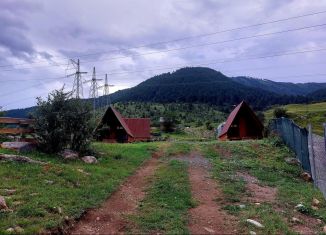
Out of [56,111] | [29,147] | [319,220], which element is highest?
[56,111]

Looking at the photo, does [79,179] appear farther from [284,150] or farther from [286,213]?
[284,150]

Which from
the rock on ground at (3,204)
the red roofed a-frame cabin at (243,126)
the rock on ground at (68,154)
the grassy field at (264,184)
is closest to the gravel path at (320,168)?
the grassy field at (264,184)

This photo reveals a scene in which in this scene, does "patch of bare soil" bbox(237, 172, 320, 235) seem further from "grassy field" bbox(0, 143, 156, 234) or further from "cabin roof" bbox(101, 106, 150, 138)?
"cabin roof" bbox(101, 106, 150, 138)

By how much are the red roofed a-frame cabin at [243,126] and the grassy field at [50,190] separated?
29233mm

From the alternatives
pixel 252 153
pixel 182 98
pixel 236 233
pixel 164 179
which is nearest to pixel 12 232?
pixel 236 233

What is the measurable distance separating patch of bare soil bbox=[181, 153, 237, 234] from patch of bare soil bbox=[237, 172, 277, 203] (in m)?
1.01

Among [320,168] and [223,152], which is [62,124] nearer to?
[223,152]

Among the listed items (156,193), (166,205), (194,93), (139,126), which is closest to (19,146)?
(156,193)

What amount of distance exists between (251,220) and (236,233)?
810mm

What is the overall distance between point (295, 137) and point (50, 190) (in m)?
11.5

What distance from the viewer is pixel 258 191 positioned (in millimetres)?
12344

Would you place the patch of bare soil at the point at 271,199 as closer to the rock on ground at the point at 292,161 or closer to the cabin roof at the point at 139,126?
the rock on ground at the point at 292,161

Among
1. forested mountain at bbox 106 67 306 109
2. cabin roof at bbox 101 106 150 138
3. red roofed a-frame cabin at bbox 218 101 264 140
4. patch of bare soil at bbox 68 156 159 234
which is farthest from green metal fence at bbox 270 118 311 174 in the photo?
forested mountain at bbox 106 67 306 109

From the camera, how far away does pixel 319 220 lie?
9.31 m
